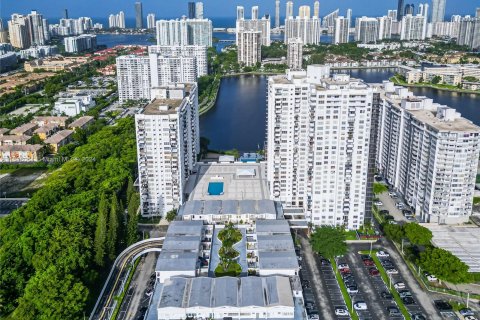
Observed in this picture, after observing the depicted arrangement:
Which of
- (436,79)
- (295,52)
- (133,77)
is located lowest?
(436,79)

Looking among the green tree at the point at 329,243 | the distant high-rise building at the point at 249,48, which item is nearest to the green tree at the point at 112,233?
the green tree at the point at 329,243

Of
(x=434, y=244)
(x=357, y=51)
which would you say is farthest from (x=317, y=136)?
(x=357, y=51)

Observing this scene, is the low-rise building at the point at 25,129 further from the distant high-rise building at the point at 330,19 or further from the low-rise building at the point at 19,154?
the distant high-rise building at the point at 330,19

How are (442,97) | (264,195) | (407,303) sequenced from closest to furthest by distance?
(407,303)
(264,195)
(442,97)

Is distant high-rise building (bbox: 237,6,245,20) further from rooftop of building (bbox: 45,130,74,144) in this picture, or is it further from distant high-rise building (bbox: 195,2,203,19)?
rooftop of building (bbox: 45,130,74,144)

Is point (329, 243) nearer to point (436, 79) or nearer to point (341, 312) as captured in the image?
point (341, 312)

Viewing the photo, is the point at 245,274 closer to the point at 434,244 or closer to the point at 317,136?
the point at 317,136

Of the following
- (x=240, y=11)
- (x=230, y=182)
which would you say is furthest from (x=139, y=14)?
(x=230, y=182)
